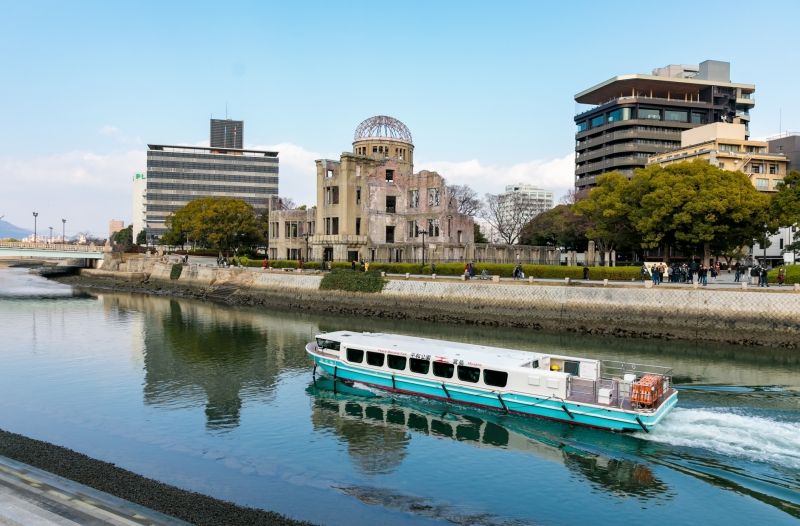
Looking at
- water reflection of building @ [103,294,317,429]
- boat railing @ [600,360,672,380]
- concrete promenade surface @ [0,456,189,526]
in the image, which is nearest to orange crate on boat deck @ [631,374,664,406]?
boat railing @ [600,360,672,380]

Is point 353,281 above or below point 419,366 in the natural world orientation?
above

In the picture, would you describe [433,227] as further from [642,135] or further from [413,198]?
[642,135]

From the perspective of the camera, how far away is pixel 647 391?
26359 millimetres

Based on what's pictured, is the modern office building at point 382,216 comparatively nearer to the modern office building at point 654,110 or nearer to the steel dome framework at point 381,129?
the steel dome framework at point 381,129

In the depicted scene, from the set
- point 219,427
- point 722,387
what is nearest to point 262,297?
point 219,427

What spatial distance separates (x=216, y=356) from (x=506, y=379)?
23.9 m

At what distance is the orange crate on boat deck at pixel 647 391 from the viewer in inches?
1037

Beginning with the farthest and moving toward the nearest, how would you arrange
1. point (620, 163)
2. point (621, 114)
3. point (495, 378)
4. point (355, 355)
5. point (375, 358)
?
point (621, 114)
point (620, 163)
point (355, 355)
point (375, 358)
point (495, 378)

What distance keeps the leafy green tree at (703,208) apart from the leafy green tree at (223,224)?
71.5m

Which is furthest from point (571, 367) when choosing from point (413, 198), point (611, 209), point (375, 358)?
point (413, 198)

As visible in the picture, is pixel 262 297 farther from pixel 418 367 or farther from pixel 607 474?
pixel 607 474

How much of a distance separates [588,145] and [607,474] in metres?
128

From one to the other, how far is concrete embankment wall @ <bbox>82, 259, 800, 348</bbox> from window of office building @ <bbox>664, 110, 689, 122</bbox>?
9105 cm

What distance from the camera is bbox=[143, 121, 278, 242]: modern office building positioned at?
610 feet
